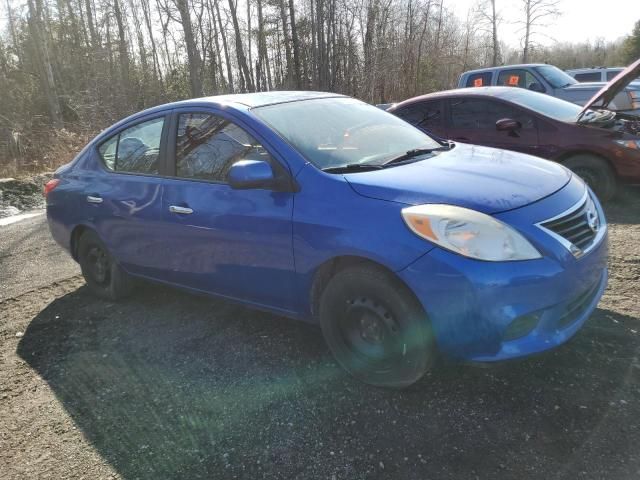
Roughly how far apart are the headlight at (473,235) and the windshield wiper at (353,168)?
0.62m

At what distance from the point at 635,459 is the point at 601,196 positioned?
4.57 metres

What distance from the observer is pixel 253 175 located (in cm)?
279

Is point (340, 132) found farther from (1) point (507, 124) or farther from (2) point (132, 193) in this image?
(1) point (507, 124)

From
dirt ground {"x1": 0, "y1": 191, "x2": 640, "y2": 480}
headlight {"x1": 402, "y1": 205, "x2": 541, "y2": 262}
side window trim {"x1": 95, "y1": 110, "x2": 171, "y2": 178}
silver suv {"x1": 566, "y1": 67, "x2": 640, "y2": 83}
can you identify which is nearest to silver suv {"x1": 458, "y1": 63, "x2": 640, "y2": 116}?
silver suv {"x1": 566, "y1": 67, "x2": 640, "y2": 83}

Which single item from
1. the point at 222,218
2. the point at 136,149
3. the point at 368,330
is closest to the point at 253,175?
the point at 222,218

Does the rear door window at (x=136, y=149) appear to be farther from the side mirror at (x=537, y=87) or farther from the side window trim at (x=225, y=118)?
the side mirror at (x=537, y=87)

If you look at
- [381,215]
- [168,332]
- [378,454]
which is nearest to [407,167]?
[381,215]

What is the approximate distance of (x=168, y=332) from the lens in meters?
3.67

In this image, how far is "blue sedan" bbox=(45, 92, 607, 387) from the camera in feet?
7.49

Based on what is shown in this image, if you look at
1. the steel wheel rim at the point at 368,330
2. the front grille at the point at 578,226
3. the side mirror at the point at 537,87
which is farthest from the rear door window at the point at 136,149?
the side mirror at the point at 537,87

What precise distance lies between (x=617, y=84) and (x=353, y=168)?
4.29m

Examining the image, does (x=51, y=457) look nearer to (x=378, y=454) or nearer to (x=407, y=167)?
(x=378, y=454)

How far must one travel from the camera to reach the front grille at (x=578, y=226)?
2.40 metres

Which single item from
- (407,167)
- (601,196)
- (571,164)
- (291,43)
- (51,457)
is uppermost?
(291,43)
